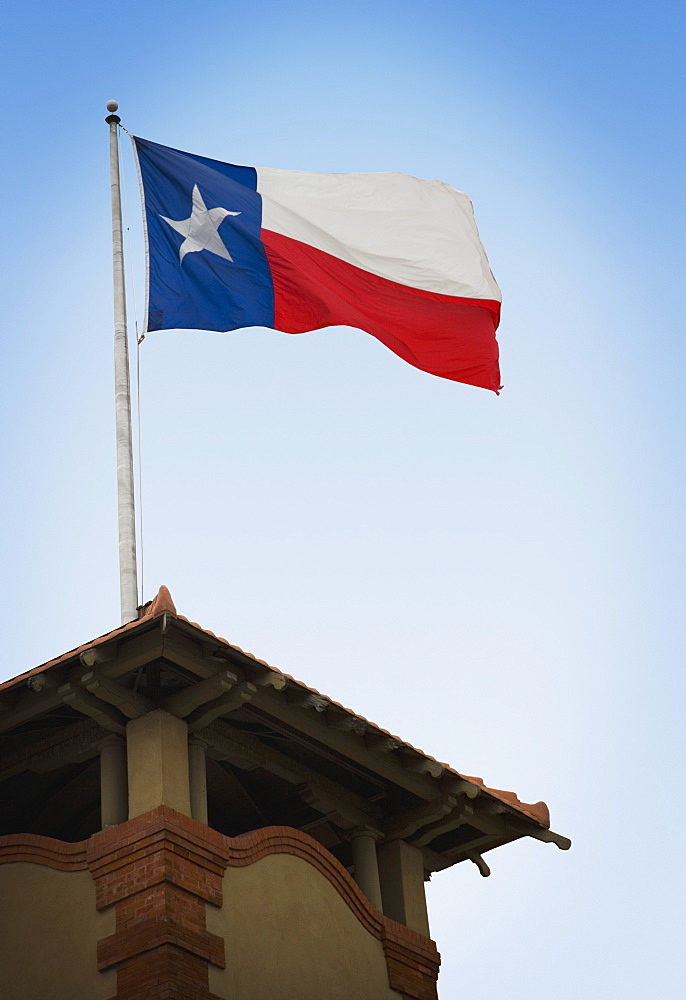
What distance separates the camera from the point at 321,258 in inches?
845

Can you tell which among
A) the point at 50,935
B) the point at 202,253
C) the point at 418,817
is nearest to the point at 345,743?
the point at 418,817

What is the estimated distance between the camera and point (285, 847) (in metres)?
17.6

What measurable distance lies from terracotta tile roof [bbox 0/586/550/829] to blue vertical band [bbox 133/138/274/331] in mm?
3962

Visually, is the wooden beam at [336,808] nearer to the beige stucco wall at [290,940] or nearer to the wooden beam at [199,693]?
the beige stucco wall at [290,940]

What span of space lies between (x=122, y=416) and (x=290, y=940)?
5.91m

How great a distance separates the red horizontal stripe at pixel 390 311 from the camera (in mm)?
20734

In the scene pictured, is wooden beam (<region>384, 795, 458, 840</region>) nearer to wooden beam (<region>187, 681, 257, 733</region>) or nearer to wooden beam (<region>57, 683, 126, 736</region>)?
wooden beam (<region>187, 681, 257, 733</region>)

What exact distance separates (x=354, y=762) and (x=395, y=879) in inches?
58.8

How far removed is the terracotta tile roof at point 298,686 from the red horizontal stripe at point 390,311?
4937mm

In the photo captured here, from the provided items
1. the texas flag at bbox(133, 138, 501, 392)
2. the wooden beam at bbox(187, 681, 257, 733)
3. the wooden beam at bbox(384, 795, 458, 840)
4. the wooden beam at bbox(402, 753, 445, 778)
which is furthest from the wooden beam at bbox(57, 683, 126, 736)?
the texas flag at bbox(133, 138, 501, 392)

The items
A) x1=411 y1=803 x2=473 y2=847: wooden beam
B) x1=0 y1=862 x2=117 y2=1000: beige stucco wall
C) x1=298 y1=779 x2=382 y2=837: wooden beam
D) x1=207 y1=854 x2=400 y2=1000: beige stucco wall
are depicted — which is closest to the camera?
x1=0 y1=862 x2=117 y2=1000: beige stucco wall

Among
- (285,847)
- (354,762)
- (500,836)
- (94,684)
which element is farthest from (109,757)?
(500,836)

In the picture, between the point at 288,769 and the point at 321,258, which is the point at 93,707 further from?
the point at 321,258

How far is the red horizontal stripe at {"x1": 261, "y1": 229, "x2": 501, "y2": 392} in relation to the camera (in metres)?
20.7
